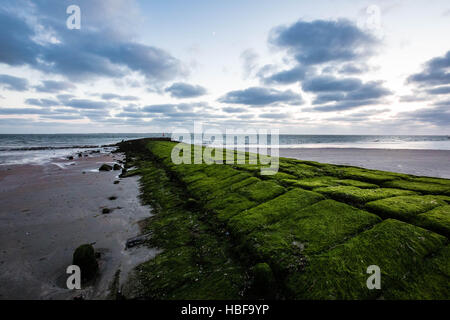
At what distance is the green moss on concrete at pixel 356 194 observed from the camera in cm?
827

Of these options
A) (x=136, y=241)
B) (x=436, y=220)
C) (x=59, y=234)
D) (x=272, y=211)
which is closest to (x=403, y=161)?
(x=436, y=220)

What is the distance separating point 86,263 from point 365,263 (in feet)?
25.1

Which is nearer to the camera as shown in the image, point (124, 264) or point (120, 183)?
point (124, 264)

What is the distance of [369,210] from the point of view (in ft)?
24.6

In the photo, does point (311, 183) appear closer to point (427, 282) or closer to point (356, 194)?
point (356, 194)

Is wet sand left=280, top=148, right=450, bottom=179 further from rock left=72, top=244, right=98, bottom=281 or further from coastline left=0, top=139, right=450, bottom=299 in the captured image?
rock left=72, top=244, right=98, bottom=281

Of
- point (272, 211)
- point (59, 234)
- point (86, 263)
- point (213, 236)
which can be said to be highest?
point (272, 211)

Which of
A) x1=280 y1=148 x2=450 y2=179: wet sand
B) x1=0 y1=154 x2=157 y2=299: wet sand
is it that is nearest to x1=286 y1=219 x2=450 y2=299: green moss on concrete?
x1=0 y1=154 x2=157 y2=299: wet sand

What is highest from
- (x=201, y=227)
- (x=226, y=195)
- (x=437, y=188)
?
(x=437, y=188)

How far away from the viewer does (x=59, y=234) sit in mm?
8695
